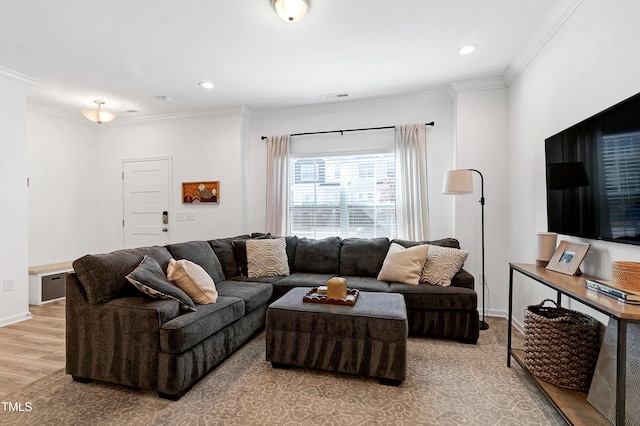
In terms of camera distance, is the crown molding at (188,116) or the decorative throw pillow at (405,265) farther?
the crown molding at (188,116)

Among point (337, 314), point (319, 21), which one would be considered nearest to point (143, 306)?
point (337, 314)

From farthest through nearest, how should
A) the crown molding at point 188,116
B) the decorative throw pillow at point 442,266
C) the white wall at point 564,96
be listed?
the crown molding at point 188,116 → the decorative throw pillow at point 442,266 → the white wall at point 564,96

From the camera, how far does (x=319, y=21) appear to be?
97.0 inches

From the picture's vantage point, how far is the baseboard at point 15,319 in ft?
11.0

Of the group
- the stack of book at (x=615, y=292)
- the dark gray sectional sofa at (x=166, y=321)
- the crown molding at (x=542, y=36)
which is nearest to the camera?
the stack of book at (x=615, y=292)

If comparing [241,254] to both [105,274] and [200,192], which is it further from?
[105,274]

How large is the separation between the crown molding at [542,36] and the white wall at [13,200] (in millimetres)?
5277

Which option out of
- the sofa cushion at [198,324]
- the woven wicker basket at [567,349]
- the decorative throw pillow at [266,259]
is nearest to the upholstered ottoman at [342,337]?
the sofa cushion at [198,324]

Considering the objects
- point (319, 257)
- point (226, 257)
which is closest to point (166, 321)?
point (226, 257)

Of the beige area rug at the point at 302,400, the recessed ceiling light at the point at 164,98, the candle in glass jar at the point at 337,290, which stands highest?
the recessed ceiling light at the point at 164,98

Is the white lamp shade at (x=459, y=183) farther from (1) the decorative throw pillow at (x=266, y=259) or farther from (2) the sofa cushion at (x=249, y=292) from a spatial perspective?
(2) the sofa cushion at (x=249, y=292)

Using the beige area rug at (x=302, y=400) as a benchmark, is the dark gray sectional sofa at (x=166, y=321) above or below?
above

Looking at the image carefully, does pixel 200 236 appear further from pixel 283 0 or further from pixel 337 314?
pixel 283 0

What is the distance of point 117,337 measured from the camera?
205 centimetres
